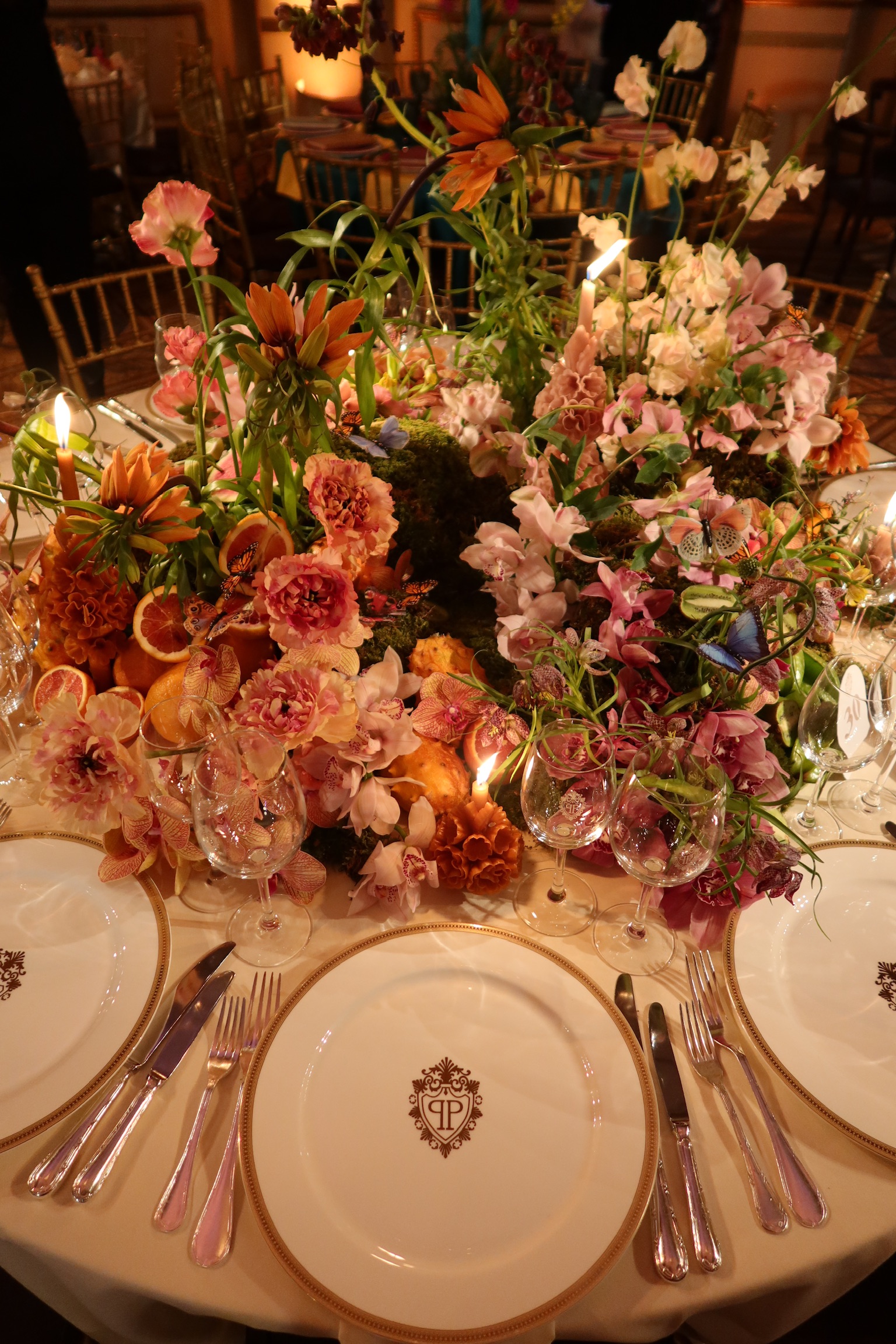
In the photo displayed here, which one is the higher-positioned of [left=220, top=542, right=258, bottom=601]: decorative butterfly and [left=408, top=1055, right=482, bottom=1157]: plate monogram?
[left=220, top=542, right=258, bottom=601]: decorative butterfly

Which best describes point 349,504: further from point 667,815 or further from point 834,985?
point 834,985

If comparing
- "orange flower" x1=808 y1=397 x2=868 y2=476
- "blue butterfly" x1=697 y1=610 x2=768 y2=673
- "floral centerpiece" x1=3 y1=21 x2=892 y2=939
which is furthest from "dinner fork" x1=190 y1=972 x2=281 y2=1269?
"orange flower" x1=808 y1=397 x2=868 y2=476

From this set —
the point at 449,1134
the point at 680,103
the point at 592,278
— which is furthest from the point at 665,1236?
the point at 680,103

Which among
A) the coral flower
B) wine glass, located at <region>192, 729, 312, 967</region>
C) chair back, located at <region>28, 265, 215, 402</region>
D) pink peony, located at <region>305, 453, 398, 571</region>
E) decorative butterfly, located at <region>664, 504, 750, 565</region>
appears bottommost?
chair back, located at <region>28, 265, 215, 402</region>

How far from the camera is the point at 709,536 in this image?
3.19 feet

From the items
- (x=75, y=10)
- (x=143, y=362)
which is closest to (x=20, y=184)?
(x=143, y=362)

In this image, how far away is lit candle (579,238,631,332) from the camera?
3.24 feet

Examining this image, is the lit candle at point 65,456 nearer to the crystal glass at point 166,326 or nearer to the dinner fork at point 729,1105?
the crystal glass at point 166,326

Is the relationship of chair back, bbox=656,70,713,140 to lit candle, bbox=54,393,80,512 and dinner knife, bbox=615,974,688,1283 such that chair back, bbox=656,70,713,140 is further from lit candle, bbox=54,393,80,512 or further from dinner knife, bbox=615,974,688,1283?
dinner knife, bbox=615,974,688,1283

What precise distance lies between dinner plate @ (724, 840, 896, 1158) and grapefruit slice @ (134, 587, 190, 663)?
27.3 inches

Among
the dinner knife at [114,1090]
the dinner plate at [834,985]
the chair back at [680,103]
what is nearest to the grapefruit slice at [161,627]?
the dinner knife at [114,1090]

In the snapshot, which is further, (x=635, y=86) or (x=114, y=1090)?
(x=635, y=86)

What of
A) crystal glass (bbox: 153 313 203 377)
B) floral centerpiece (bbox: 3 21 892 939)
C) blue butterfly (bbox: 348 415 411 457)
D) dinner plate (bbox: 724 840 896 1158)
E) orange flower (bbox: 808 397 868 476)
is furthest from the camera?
crystal glass (bbox: 153 313 203 377)

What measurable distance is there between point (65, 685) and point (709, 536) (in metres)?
0.77
